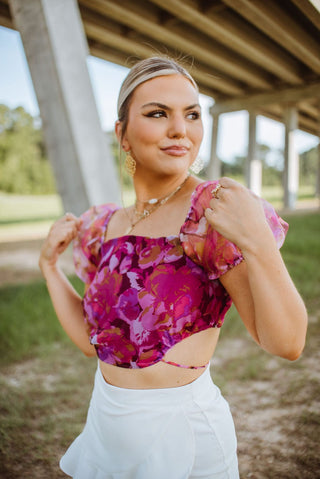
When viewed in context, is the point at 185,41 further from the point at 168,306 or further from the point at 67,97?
the point at 168,306

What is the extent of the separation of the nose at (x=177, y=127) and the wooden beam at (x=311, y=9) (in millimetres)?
649

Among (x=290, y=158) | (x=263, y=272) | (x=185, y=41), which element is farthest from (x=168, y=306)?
(x=290, y=158)

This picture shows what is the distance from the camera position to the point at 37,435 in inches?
106

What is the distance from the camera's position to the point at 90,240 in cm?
159

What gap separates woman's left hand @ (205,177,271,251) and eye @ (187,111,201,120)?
17.5 inches

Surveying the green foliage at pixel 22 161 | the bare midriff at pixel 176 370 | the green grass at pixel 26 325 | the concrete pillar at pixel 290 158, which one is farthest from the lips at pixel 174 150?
the green foliage at pixel 22 161

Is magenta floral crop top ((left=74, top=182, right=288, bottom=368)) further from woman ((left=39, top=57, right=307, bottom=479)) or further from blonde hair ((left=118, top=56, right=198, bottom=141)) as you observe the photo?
blonde hair ((left=118, top=56, right=198, bottom=141))

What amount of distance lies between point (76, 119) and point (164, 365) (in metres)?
4.12

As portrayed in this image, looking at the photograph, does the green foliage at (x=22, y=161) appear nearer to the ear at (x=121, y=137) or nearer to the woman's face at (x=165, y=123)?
the ear at (x=121, y=137)

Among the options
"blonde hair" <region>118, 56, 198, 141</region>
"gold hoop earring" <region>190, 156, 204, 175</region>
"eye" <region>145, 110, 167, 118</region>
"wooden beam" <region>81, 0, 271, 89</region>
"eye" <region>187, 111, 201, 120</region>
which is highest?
"wooden beam" <region>81, 0, 271, 89</region>

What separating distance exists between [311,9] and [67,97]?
3738 millimetres

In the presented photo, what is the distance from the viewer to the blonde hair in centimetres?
125

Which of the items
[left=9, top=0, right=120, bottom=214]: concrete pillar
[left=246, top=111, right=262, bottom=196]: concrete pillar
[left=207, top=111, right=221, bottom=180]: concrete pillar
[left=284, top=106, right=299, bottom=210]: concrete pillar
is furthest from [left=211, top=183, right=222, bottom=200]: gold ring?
[left=246, top=111, right=262, bottom=196]: concrete pillar

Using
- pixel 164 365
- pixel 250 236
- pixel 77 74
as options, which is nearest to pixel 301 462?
pixel 164 365
